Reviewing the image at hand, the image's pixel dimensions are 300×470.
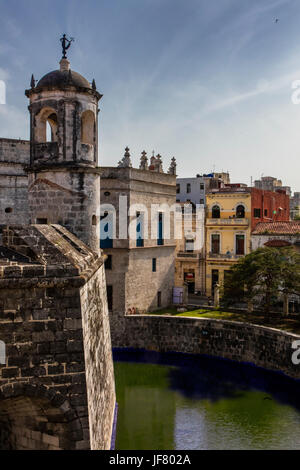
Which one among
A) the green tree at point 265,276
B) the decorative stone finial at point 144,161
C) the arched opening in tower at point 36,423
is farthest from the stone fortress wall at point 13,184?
the arched opening in tower at point 36,423

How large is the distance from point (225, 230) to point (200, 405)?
1809 cm

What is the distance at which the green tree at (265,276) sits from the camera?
23.3m

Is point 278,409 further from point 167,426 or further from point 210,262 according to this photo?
point 210,262

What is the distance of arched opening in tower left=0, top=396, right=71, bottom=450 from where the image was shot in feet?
27.6

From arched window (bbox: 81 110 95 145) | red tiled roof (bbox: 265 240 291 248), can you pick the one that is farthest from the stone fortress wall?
red tiled roof (bbox: 265 240 291 248)

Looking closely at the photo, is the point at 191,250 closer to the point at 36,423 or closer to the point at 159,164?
the point at 159,164

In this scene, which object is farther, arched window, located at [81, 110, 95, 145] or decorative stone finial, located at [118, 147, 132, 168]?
decorative stone finial, located at [118, 147, 132, 168]

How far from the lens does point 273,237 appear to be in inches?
1229

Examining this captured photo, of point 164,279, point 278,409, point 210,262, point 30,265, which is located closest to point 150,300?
point 164,279

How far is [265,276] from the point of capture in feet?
80.0

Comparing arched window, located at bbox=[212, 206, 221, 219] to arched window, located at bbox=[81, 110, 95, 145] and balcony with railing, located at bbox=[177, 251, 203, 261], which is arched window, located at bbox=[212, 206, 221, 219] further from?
arched window, located at bbox=[81, 110, 95, 145]

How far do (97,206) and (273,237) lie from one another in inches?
742

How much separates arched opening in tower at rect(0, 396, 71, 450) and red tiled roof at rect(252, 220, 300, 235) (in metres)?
24.8
